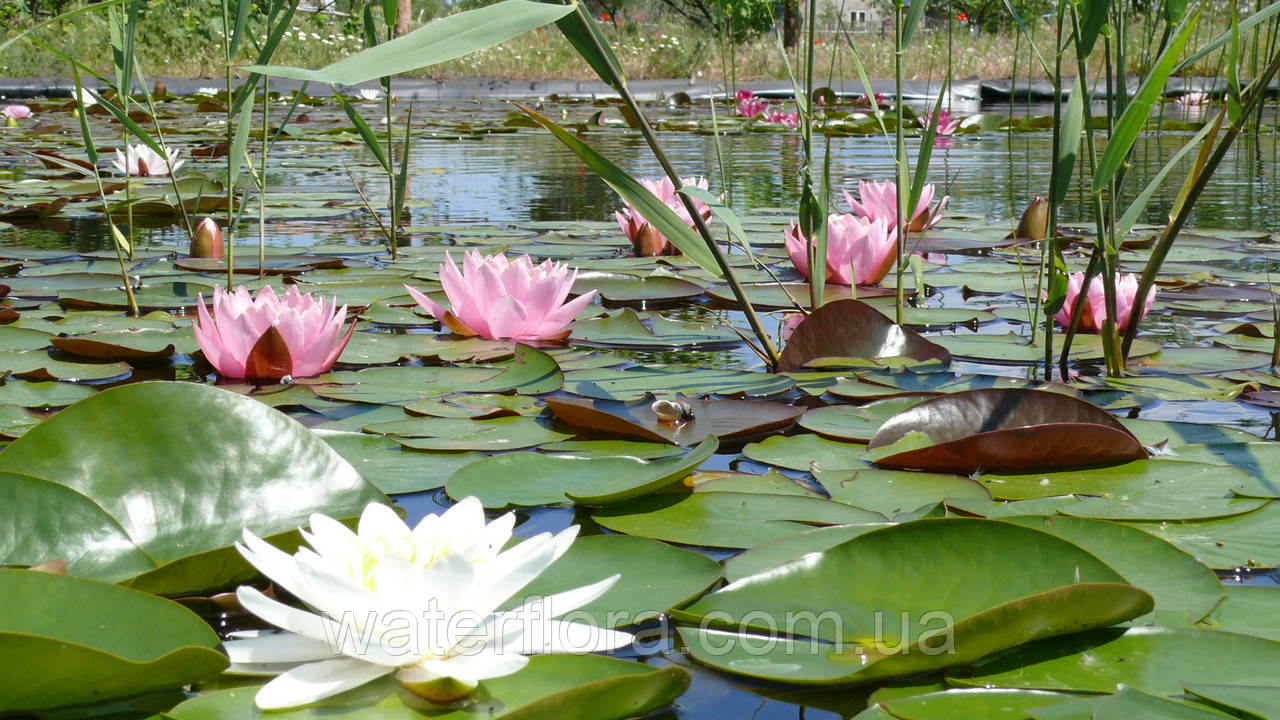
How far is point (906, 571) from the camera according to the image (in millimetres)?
722

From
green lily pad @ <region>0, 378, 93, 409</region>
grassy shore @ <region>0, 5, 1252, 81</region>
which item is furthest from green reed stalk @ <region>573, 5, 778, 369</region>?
grassy shore @ <region>0, 5, 1252, 81</region>

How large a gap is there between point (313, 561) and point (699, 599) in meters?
0.29

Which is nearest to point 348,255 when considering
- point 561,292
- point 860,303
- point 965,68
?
point 561,292

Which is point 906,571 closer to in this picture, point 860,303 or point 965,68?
point 860,303

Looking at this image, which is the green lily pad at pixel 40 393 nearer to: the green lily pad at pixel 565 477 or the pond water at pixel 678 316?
the pond water at pixel 678 316

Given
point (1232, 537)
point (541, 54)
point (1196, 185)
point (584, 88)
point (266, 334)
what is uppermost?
point (541, 54)

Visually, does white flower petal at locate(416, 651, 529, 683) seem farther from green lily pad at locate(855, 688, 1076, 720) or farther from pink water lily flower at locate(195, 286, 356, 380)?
pink water lily flower at locate(195, 286, 356, 380)

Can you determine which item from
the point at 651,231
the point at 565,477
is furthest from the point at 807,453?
the point at 651,231

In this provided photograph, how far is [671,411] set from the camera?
1.19 m

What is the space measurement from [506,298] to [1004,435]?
0.79m

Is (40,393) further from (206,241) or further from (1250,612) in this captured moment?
(1250,612)

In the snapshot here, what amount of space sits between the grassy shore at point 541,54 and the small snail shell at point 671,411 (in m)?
11.8

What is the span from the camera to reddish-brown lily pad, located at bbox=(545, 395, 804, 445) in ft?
3.67

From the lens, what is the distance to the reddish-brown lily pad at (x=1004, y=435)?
101 cm
